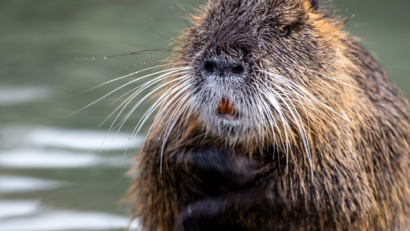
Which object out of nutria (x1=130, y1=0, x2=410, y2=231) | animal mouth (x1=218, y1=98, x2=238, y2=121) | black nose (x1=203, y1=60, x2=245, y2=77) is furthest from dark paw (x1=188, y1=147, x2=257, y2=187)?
black nose (x1=203, y1=60, x2=245, y2=77)

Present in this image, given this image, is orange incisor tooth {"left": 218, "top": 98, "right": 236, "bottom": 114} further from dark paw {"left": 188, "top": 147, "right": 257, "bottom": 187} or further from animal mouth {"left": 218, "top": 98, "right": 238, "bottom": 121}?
dark paw {"left": 188, "top": 147, "right": 257, "bottom": 187}

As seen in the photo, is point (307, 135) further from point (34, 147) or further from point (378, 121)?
point (34, 147)

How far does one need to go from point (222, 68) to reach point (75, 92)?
12.1ft

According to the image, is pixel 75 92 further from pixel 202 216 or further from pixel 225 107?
pixel 225 107

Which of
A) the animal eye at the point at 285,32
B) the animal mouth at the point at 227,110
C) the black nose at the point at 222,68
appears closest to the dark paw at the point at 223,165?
the animal mouth at the point at 227,110

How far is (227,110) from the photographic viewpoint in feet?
12.7

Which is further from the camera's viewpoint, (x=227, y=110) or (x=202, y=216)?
(x=202, y=216)

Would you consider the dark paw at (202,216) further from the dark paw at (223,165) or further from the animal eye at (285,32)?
the animal eye at (285,32)

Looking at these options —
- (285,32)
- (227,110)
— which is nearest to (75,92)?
(285,32)

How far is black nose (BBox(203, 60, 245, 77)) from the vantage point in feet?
12.3

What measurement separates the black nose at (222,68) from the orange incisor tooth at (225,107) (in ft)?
0.38

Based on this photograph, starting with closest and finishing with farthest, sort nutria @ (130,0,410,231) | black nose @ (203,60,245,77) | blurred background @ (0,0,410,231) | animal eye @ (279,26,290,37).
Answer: black nose @ (203,60,245,77) → nutria @ (130,0,410,231) → animal eye @ (279,26,290,37) → blurred background @ (0,0,410,231)

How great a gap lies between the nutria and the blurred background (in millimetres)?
386

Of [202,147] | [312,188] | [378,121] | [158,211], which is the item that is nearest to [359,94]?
[378,121]
